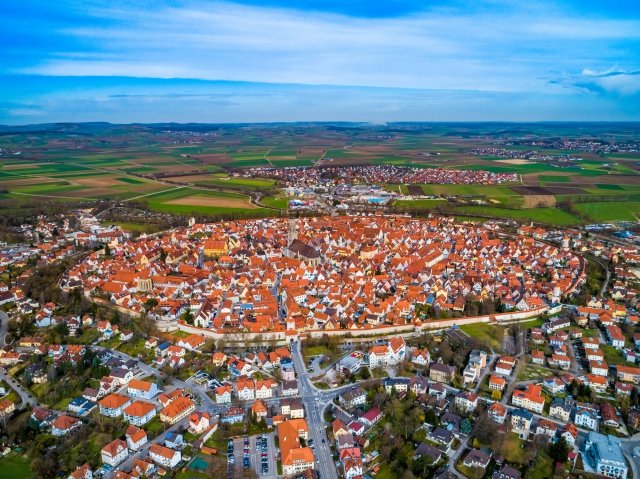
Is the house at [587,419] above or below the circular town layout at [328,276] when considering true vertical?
below

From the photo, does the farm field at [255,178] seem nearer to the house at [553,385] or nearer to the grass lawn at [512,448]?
the house at [553,385]

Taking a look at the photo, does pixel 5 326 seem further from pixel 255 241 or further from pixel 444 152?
pixel 444 152

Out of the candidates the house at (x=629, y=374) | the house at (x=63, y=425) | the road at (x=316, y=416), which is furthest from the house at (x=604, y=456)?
the house at (x=63, y=425)

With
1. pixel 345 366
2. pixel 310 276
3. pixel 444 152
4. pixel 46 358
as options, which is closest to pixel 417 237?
pixel 310 276

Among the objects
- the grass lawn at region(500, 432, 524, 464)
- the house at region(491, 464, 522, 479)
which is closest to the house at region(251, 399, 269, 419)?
the house at region(491, 464, 522, 479)

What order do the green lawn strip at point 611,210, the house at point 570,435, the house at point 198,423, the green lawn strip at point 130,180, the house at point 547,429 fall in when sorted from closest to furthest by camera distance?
the house at point 570,435, the house at point 547,429, the house at point 198,423, the green lawn strip at point 611,210, the green lawn strip at point 130,180

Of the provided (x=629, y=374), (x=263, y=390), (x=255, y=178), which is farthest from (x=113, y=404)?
(x=255, y=178)
